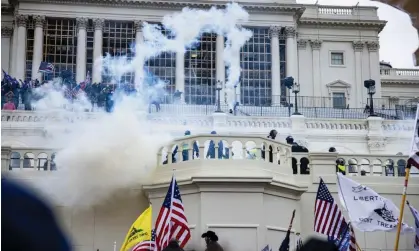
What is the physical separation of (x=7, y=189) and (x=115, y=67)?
44.4 meters

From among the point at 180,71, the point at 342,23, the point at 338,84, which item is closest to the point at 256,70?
the point at 180,71

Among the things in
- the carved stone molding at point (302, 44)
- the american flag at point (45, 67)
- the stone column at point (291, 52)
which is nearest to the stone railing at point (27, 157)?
the american flag at point (45, 67)

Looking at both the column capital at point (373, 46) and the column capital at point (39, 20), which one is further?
the column capital at point (373, 46)

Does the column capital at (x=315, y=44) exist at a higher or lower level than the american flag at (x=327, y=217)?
higher

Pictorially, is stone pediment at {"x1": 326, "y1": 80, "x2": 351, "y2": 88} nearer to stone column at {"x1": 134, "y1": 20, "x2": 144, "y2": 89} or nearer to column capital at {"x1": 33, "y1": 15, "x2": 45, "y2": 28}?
stone column at {"x1": 134, "y1": 20, "x2": 144, "y2": 89}

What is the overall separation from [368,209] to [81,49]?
36.9m

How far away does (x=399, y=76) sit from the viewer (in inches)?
2375

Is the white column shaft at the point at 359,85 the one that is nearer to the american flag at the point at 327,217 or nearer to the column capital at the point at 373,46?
the column capital at the point at 373,46

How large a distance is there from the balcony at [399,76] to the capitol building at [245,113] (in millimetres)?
107

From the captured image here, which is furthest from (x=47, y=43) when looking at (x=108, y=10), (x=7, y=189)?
(x=7, y=189)

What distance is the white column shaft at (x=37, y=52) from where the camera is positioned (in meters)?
45.1

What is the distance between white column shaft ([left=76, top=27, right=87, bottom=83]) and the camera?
4609 cm

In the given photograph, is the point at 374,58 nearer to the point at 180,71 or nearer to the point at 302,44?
the point at 302,44

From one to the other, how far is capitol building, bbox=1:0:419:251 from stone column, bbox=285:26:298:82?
2.8 inches
